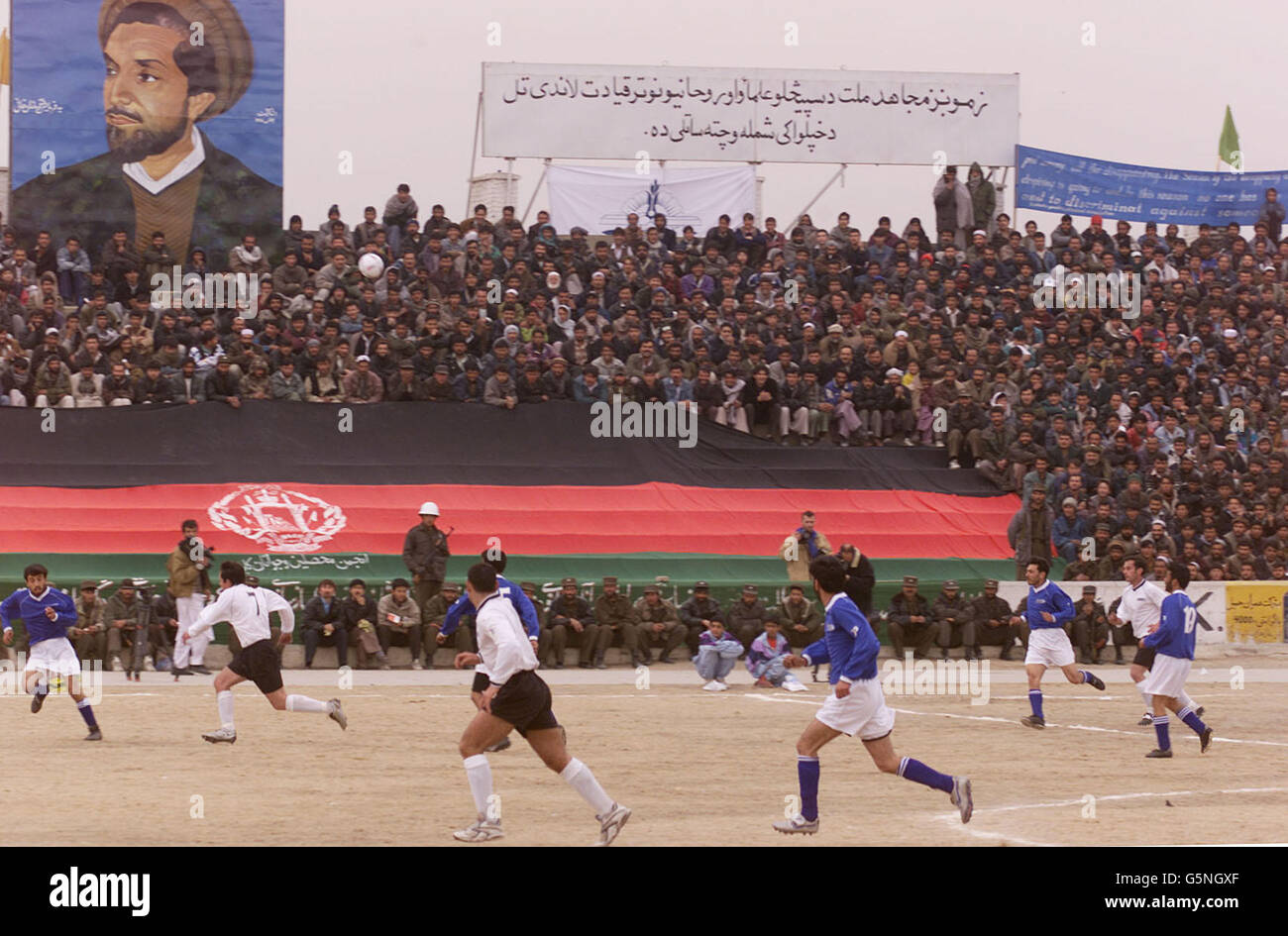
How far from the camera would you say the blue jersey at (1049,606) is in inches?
723

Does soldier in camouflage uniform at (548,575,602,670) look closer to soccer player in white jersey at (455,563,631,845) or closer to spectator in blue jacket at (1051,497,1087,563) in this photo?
spectator in blue jacket at (1051,497,1087,563)

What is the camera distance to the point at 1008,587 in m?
26.5

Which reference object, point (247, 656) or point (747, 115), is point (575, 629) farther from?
point (747, 115)

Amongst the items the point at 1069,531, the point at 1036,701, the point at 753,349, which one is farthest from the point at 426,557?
the point at 1069,531

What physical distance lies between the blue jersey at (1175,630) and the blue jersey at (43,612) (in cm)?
1020

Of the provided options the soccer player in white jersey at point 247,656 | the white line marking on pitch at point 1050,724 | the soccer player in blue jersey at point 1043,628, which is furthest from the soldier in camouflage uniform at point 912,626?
the soccer player in white jersey at point 247,656

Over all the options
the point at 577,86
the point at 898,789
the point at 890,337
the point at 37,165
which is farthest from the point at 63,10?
the point at 898,789

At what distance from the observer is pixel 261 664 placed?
1584 centimetres

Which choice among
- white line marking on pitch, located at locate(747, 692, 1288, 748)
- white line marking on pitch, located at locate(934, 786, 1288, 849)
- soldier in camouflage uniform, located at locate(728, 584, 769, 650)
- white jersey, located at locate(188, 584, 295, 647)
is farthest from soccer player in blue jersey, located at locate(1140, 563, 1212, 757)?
soldier in camouflage uniform, located at locate(728, 584, 769, 650)

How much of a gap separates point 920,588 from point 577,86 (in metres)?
16.1

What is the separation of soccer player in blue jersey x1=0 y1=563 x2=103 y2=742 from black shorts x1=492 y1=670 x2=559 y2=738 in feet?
22.7

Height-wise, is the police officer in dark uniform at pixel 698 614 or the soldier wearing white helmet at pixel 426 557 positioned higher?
the soldier wearing white helmet at pixel 426 557

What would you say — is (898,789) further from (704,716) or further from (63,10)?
(63,10)

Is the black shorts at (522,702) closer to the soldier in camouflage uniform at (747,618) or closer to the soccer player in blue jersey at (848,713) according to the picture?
the soccer player in blue jersey at (848,713)
